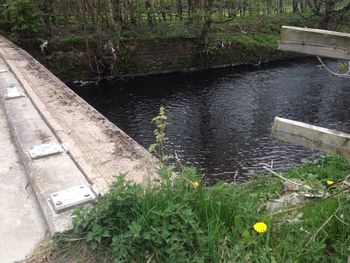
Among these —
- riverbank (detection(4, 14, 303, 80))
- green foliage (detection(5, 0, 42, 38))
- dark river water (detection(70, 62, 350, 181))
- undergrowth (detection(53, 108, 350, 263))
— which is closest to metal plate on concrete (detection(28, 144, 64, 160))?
undergrowth (detection(53, 108, 350, 263))

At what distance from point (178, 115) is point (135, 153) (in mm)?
7700

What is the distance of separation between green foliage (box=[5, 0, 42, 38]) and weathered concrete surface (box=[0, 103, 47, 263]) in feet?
42.5

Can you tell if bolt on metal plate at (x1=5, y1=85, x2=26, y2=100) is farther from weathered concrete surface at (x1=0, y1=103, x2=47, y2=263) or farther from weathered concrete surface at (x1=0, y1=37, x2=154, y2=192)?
weathered concrete surface at (x1=0, y1=103, x2=47, y2=263)

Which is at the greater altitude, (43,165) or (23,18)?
(23,18)

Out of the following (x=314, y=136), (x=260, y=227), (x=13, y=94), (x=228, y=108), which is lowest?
(x=228, y=108)

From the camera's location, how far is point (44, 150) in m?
3.61

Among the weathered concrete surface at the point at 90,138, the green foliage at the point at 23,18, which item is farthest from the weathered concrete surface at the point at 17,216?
the green foliage at the point at 23,18

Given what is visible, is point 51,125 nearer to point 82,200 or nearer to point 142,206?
point 82,200

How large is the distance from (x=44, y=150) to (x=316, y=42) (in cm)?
258

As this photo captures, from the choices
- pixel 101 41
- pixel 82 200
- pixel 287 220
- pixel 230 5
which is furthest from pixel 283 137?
pixel 230 5

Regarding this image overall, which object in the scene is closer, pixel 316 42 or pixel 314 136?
pixel 316 42

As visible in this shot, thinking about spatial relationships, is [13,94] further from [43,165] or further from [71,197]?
[71,197]

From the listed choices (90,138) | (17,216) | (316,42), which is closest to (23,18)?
(90,138)

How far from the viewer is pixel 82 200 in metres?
2.71
